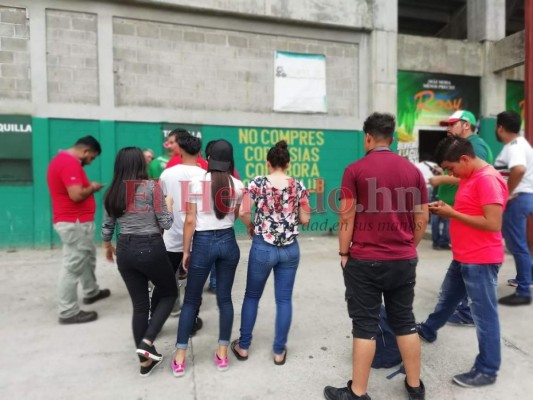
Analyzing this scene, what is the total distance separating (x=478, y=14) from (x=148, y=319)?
404 inches

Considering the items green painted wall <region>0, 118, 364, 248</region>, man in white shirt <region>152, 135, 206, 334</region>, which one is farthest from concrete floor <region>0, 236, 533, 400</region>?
green painted wall <region>0, 118, 364, 248</region>

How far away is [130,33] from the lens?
268 inches

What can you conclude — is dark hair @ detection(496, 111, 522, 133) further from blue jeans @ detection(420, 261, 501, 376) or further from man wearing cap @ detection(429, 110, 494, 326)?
blue jeans @ detection(420, 261, 501, 376)

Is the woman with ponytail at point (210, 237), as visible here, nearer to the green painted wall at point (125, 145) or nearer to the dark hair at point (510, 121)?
the dark hair at point (510, 121)

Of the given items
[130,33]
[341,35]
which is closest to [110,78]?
[130,33]

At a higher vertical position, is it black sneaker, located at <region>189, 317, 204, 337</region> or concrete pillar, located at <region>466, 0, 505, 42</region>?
concrete pillar, located at <region>466, 0, 505, 42</region>

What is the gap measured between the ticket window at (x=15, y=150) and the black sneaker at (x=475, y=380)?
6.61 m

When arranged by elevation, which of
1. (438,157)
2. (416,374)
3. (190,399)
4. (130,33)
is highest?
(130,33)

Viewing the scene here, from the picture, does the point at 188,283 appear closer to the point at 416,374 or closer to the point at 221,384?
the point at 221,384

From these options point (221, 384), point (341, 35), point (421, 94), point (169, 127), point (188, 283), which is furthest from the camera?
point (421, 94)

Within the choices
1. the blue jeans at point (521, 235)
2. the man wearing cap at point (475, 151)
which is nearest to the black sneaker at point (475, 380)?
the man wearing cap at point (475, 151)

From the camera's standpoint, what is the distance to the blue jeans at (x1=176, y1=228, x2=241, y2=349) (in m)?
2.86

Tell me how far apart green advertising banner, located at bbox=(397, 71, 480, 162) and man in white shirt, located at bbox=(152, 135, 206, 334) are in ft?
21.6

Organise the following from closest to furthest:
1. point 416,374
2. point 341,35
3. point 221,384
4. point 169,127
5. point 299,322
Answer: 1. point 416,374
2. point 221,384
3. point 299,322
4. point 169,127
5. point 341,35
